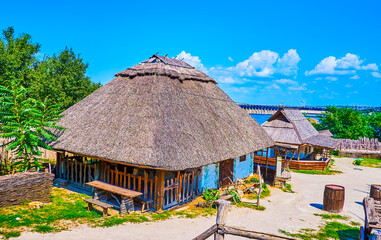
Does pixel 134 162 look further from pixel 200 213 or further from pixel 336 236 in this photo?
pixel 336 236

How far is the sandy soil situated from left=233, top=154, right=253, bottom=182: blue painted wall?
2.54 metres

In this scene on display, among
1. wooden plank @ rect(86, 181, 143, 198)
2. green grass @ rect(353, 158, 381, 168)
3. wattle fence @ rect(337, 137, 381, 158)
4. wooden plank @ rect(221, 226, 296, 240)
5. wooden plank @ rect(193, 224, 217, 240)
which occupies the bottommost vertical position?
green grass @ rect(353, 158, 381, 168)

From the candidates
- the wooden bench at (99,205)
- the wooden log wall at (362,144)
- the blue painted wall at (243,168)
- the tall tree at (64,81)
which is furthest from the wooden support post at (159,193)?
the wooden log wall at (362,144)

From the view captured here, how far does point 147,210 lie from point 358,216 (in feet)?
34.6

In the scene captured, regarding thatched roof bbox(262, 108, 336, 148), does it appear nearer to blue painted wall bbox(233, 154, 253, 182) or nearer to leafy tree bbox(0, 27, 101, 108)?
blue painted wall bbox(233, 154, 253, 182)

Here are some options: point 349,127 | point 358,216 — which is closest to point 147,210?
point 358,216

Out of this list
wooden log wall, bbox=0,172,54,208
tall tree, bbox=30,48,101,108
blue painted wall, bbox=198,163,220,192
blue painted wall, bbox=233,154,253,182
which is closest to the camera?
wooden log wall, bbox=0,172,54,208

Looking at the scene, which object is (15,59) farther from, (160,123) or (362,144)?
(362,144)

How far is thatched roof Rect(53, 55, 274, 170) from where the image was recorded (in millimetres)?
13227

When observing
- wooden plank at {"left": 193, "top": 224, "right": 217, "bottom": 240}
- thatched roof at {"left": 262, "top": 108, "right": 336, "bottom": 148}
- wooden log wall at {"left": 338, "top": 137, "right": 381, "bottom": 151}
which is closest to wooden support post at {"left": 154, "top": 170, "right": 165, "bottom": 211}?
wooden plank at {"left": 193, "top": 224, "right": 217, "bottom": 240}

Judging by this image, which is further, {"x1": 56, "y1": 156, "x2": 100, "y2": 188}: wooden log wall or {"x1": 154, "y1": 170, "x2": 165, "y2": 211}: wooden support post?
{"x1": 56, "y1": 156, "x2": 100, "y2": 188}: wooden log wall

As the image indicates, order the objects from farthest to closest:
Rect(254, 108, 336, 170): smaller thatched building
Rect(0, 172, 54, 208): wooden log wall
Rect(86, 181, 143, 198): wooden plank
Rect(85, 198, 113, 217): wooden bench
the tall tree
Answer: the tall tree, Rect(254, 108, 336, 170): smaller thatched building, Rect(86, 181, 143, 198): wooden plank, Rect(85, 198, 113, 217): wooden bench, Rect(0, 172, 54, 208): wooden log wall

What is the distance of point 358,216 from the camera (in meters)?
14.8

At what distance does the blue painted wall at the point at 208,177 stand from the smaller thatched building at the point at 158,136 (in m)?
0.06
